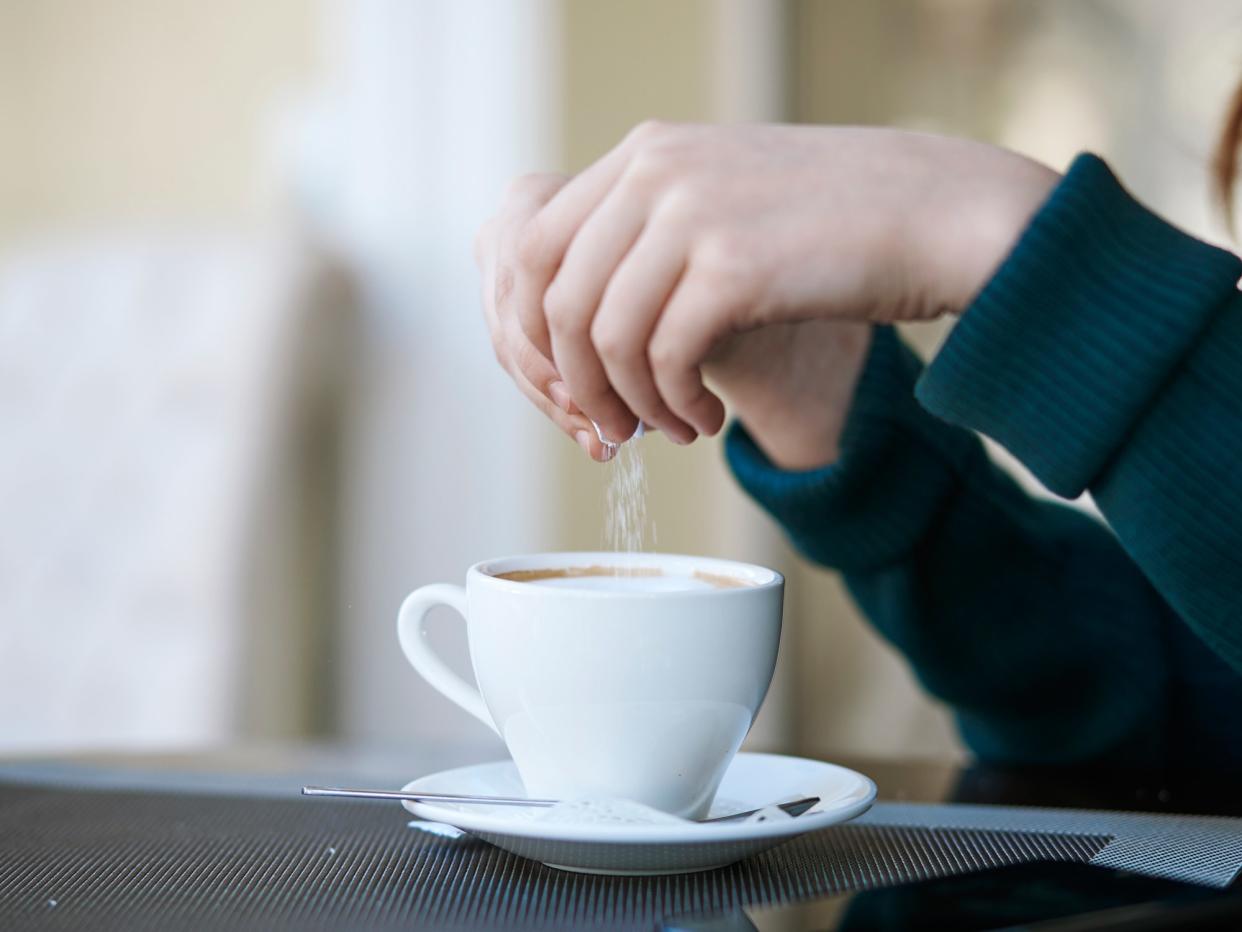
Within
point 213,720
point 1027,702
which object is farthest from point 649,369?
point 213,720

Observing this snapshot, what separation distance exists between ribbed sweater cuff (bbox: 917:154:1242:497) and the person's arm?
0.29 meters

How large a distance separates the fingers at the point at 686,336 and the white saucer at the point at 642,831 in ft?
0.51

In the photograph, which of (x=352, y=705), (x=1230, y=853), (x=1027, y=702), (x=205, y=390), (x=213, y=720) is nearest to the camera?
(x=1230, y=853)

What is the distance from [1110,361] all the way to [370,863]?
33cm

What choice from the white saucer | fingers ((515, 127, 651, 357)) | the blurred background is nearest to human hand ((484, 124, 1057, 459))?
fingers ((515, 127, 651, 357))

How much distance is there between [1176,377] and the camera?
0.52 meters

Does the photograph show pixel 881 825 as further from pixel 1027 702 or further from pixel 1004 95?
pixel 1004 95

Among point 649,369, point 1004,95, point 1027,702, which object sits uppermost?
point 1004,95

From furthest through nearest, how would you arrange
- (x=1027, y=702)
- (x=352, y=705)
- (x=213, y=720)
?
(x=352, y=705) < (x=213, y=720) < (x=1027, y=702)

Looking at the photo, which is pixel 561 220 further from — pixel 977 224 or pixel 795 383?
pixel 795 383

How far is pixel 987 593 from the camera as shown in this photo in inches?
33.7

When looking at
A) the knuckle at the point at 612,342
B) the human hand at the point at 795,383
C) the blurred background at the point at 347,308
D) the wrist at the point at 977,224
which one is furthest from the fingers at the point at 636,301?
the blurred background at the point at 347,308

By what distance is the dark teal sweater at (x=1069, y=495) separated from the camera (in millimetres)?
502

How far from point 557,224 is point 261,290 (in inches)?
42.2
